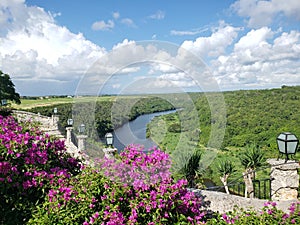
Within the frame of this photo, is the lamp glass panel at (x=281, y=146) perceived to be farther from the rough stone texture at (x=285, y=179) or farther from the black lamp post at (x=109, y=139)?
the black lamp post at (x=109, y=139)

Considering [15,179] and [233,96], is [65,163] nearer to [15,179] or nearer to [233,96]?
[15,179]

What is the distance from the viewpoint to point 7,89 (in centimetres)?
2084

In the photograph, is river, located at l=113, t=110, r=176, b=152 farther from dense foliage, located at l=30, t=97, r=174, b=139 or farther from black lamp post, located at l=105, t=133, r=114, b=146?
black lamp post, located at l=105, t=133, r=114, b=146

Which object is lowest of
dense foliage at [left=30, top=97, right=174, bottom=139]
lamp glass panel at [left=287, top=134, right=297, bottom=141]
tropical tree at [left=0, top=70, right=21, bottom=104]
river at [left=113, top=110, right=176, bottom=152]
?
lamp glass panel at [left=287, top=134, right=297, bottom=141]

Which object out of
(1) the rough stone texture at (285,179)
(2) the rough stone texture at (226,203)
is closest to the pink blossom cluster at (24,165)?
(2) the rough stone texture at (226,203)

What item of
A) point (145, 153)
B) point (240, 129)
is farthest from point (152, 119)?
point (240, 129)

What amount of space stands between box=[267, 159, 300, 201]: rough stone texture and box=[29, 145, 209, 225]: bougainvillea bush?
69.9 inches

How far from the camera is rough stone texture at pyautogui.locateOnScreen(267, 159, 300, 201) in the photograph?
149 inches

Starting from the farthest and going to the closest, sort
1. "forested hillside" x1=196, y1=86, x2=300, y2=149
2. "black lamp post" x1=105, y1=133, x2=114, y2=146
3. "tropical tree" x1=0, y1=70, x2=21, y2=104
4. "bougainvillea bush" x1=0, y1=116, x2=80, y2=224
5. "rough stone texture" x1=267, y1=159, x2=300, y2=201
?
"forested hillside" x1=196, y1=86, x2=300, y2=149 < "tropical tree" x1=0, y1=70, x2=21, y2=104 < "black lamp post" x1=105, y1=133, x2=114, y2=146 < "rough stone texture" x1=267, y1=159, x2=300, y2=201 < "bougainvillea bush" x1=0, y1=116, x2=80, y2=224

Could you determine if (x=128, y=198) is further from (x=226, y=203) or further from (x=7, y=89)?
(x=7, y=89)

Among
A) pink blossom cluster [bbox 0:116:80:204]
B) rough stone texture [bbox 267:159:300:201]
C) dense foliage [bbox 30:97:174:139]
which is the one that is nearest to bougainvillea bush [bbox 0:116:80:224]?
pink blossom cluster [bbox 0:116:80:204]

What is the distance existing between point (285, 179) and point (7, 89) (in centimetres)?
2178

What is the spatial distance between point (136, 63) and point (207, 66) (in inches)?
33.5

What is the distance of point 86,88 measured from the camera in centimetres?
327
